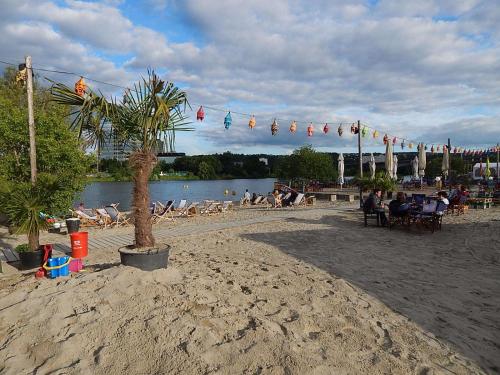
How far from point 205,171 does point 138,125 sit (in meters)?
93.5

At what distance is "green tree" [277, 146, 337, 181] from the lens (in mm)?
37656

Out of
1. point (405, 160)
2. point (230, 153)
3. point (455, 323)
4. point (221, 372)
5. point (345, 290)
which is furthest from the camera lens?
point (230, 153)

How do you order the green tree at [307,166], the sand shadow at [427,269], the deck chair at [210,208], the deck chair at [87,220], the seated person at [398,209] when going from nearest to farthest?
1. the sand shadow at [427,269]
2. the seated person at [398,209]
3. the deck chair at [87,220]
4. the deck chair at [210,208]
5. the green tree at [307,166]

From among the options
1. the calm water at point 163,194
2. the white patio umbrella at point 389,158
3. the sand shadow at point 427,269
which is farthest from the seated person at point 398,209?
the calm water at point 163,194

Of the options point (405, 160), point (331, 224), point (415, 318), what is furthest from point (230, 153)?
point (415, 318)

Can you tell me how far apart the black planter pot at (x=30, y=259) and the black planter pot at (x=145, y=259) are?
2540 mm

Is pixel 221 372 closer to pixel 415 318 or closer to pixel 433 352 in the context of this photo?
pixel 433 352

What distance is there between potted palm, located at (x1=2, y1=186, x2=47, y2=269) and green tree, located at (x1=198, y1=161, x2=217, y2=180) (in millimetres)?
91013

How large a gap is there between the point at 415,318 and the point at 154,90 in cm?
440

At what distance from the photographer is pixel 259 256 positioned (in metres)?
6.95

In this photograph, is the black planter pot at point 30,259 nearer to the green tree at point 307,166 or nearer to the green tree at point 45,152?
the green tree at point 45,152

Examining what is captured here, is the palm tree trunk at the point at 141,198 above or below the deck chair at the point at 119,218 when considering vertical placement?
above

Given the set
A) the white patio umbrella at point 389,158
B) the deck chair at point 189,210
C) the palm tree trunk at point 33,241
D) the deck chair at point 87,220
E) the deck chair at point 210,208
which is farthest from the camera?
the white patio umbrella at point 389,158

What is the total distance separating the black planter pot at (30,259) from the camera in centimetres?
655
